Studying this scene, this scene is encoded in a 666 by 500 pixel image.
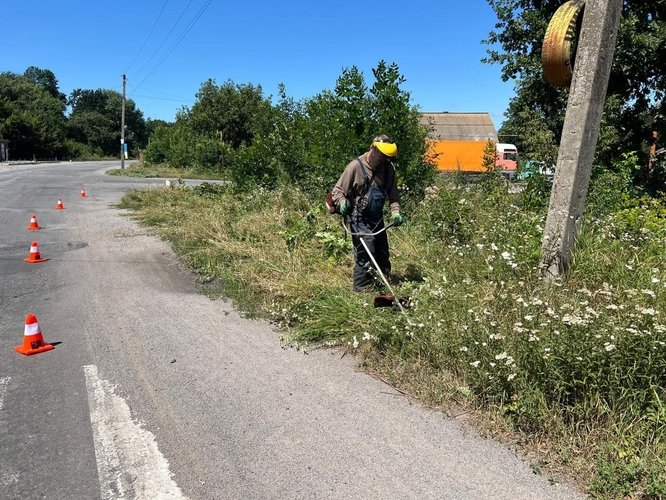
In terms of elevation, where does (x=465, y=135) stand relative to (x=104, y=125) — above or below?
below

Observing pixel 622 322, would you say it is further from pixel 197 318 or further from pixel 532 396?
pixel 197 318

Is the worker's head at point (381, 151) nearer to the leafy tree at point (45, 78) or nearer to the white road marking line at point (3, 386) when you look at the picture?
the white road marking line at point (3, 386)

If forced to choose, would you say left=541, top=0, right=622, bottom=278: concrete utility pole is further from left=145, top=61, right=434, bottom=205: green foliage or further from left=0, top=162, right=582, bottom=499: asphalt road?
left=145, top=61, right=434, bottom=205: green foliage

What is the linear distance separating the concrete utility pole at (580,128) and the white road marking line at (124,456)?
3426 millimetres

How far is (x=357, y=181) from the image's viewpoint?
5387 millimetres

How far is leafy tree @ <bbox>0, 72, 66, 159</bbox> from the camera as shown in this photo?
65.8 m

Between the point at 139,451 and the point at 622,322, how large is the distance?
10.1 feet

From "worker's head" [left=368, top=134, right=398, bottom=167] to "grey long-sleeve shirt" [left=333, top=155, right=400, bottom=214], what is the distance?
92 mm

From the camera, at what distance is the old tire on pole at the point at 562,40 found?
14.7ft

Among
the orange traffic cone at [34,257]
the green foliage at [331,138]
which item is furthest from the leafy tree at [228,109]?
the orange traffic cone at [34,257]

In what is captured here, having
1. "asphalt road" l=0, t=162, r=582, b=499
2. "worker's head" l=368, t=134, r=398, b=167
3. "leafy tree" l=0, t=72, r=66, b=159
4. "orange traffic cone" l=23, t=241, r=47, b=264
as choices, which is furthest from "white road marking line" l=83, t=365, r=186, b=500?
"leafy tree" l=0, t=72, r=66, b=159

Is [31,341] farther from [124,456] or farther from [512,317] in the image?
[512,317]

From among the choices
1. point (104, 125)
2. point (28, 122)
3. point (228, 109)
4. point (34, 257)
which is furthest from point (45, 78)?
point (34, 257)

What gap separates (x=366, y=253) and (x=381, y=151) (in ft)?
3.56
